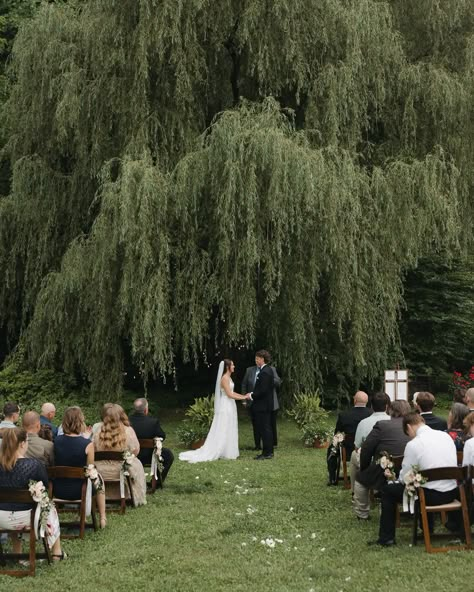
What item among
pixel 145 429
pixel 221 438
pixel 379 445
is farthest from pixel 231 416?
pixel 379 445

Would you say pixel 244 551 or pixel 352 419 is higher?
pixel 352 419

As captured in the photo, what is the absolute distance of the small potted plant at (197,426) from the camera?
13.8 metres

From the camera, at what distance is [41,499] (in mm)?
6625

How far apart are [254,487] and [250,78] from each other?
9385 millimetres

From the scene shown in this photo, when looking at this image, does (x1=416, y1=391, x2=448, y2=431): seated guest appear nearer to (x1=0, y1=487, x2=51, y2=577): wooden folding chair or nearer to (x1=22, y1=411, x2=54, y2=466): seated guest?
(x1=22, y1=411, x2=54, y2=466): seated guest

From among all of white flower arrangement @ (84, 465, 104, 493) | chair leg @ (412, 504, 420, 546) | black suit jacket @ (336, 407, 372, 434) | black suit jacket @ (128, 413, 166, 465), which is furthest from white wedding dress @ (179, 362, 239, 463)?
chair leg @ (412, 504, 420, 546)

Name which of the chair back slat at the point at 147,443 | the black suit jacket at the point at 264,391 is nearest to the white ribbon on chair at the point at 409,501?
the chair back slat at the point at 147,443

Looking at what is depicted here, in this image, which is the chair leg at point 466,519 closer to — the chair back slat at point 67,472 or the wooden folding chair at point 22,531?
the chair back slat at point 67,472

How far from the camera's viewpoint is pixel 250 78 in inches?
651

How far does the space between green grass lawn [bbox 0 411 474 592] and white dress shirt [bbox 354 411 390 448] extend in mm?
762

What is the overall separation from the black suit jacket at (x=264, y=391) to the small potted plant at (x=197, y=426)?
4.75 ft

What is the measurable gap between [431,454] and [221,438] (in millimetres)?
5987

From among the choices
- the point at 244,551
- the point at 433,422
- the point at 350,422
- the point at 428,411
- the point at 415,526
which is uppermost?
the point at 428,411

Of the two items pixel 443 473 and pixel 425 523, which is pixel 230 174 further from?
pixel 425 523
